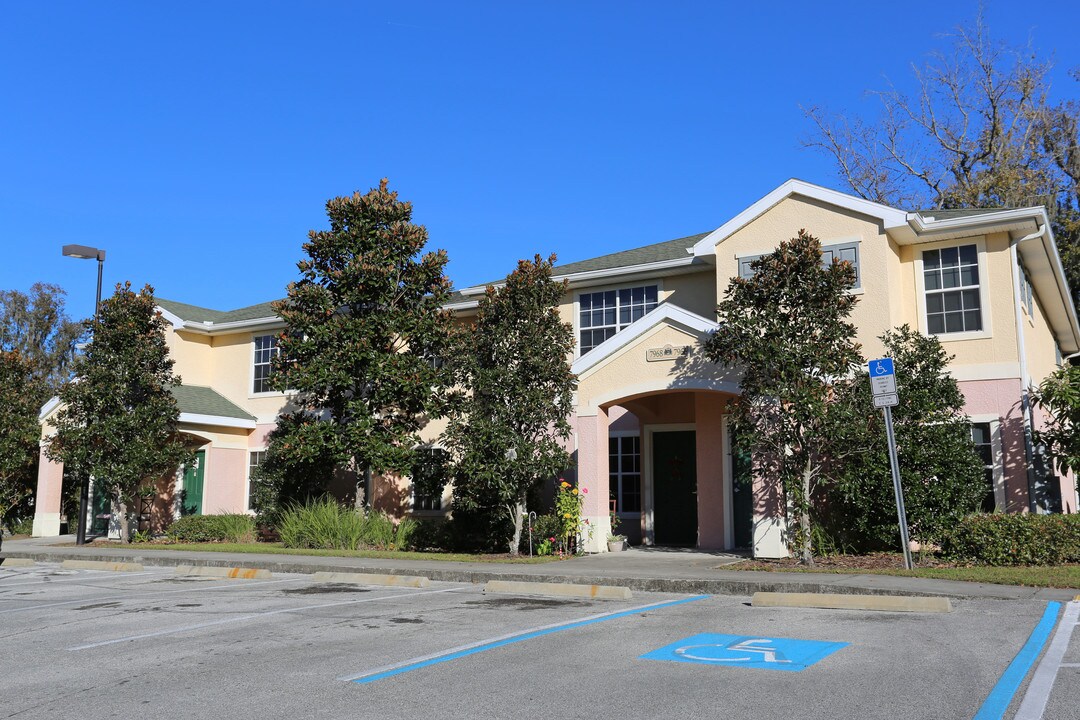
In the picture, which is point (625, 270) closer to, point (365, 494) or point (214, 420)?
point (365, 494)

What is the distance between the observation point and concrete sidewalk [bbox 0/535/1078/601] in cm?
1116

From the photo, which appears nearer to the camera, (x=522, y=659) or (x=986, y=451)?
(x=522, y=659)

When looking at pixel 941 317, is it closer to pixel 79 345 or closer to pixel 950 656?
pixel 950 656

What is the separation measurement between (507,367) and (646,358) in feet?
9.05

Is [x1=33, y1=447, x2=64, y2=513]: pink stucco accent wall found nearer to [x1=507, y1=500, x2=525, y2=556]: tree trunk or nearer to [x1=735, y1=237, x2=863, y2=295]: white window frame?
[x1=507, y1=500, x2=525, y2=556]: tree trunk

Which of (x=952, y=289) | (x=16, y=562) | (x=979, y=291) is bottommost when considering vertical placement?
(x=16, y=562)

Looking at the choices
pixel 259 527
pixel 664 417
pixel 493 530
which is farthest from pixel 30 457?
pixel 664 417

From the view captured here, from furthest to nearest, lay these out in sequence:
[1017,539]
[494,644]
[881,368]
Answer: [1017,539] < [881,368] < [494,644]

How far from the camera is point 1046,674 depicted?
21.2 ft

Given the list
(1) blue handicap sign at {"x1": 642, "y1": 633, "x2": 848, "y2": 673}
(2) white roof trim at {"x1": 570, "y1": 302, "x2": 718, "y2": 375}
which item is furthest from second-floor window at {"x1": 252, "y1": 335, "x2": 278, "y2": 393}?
(1) blue handicap sign at {"x1": 642, "y1": 633, "x2": 848, "y2": 673}

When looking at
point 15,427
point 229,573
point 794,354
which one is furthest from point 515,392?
point 15,427

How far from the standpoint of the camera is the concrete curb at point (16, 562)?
58.3 ft

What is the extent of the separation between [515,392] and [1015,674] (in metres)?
10.9

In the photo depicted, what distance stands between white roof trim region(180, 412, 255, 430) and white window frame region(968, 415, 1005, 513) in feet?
59.0
